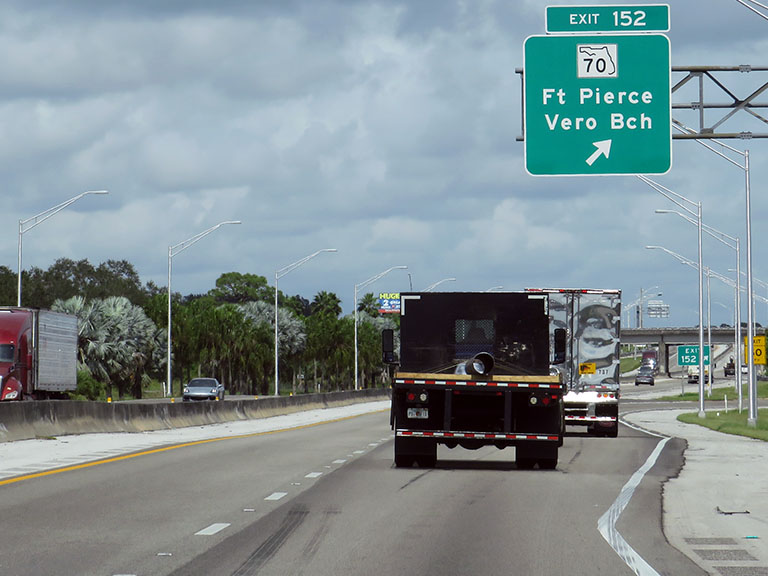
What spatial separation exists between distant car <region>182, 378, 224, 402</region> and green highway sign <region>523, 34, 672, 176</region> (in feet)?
158

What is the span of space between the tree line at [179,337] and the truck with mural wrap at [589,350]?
1098 inches

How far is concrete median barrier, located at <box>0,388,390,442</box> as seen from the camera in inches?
1087

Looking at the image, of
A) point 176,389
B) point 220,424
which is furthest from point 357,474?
point 176,389

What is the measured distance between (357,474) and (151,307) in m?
87.2

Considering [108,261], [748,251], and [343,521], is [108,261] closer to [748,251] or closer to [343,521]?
[748,251]

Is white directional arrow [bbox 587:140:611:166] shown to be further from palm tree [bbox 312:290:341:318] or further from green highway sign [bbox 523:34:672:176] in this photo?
palm tree [bbox 312:290:341:318]

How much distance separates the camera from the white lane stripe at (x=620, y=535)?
1070cm

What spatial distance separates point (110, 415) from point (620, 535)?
22151 mm

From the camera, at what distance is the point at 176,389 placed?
426ft

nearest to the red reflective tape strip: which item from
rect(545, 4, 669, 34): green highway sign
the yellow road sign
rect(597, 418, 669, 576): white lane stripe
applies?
rect(597, 418, 669, 576): white lane stripe

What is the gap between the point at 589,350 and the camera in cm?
3281

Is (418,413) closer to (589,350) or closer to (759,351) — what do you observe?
(589,350)

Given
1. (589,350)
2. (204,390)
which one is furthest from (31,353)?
(204,390)

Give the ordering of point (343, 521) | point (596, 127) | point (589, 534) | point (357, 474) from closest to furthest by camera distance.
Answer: point (589, 534)
point (343, 521)
point (357, 474)
point (596, 127)
